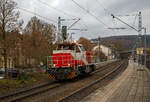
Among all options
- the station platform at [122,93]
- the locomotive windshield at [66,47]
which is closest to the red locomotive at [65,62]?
the locomotive windshield at [66,47]

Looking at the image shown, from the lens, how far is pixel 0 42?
43.4 ft

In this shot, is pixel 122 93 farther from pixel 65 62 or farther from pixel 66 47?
pixel 66 47

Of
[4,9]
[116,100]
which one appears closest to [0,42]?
[4,9]

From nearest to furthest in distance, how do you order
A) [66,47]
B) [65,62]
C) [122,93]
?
[122,93], [65,62], [66,47]

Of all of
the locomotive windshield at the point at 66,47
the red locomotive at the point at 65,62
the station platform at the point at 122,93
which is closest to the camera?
the station platform at the point at 122,93

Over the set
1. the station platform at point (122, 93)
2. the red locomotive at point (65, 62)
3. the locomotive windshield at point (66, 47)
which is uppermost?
the locomotive windshield at point (66, 47)

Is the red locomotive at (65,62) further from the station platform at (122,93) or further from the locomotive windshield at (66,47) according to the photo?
the station platform at (122,93)

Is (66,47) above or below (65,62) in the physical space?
above

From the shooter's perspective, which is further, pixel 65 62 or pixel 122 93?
pixel 65 62

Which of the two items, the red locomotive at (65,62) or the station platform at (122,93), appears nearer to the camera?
the station platform at (122,93)

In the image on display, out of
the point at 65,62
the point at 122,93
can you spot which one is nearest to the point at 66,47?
A: the point at 65,62

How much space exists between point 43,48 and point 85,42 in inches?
1238

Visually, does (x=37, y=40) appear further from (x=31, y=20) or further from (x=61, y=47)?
(x=61, y=47)

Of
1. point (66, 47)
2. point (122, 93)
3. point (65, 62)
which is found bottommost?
point (122, 93)
